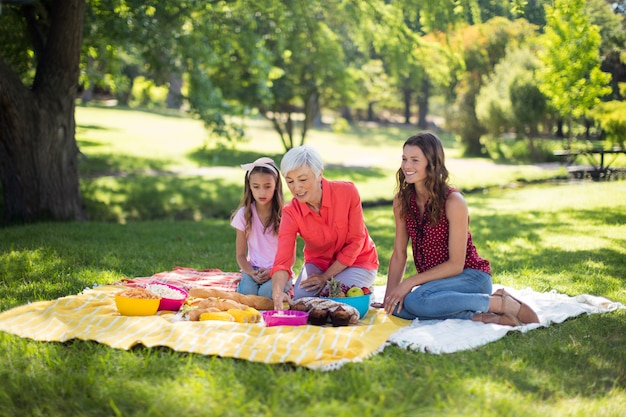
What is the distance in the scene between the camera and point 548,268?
6.55 m

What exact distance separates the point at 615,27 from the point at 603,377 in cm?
1271

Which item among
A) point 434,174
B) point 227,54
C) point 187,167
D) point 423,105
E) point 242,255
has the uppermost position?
point 423,105

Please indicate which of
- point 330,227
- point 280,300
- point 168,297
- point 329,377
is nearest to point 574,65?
point 330,227

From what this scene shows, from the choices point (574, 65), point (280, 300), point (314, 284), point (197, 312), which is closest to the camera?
point (197, 312)

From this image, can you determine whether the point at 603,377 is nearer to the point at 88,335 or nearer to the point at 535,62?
the point at 88,335

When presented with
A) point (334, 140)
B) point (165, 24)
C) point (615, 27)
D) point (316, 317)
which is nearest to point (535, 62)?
point (615, 27)

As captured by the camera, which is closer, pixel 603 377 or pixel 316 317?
pixel 603 377

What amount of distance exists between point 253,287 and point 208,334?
1372 millimetres

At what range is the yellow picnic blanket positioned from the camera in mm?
3650

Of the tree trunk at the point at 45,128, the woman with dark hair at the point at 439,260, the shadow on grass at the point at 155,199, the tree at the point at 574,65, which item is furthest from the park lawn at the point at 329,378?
the tree at the point at 574,65

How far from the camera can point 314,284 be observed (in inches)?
192

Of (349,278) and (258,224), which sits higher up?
(258,224)

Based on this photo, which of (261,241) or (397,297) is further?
(261,241)

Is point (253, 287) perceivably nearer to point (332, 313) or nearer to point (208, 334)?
point (332, 313)
